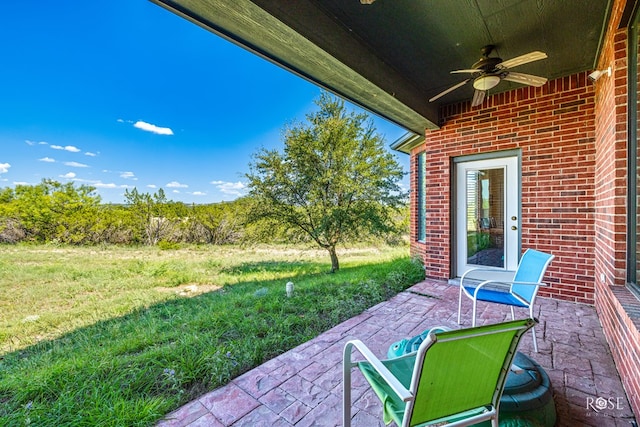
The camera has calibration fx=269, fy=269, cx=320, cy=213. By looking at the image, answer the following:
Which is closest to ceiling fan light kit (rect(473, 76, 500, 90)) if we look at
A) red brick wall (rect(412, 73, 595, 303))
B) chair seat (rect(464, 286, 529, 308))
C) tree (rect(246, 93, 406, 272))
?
red brick wall (rect(412, 73, 595, 303))

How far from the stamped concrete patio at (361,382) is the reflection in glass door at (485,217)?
132cm

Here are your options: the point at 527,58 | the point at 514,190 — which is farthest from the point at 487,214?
the point at 527,58

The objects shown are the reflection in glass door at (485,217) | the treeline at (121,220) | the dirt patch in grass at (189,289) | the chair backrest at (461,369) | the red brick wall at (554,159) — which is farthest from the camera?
the treeline at (121,220)

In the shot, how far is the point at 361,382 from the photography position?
190 cm

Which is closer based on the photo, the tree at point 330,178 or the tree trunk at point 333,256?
the tree at point 330,178

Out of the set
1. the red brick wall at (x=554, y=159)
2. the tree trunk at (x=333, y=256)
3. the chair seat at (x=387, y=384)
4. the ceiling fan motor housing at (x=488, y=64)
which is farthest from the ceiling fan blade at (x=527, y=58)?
the tree trunk at (x=333, y=256)

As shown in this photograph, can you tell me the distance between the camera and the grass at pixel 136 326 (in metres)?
1.73

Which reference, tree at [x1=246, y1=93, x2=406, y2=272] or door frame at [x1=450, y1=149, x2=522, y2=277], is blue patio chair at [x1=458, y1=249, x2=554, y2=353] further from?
tree at [x1=246, y1=93, x2=406, y2=272]

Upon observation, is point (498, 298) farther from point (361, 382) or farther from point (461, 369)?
point (461, 369)

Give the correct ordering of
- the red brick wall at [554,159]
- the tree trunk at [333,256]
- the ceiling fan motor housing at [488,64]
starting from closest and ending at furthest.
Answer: the ceiling fan motor housing at [488,64]
the red brick wall at [554,159]
the tree trunk at [333,256]

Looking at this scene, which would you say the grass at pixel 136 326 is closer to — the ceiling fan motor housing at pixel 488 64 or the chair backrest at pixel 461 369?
the chair backrest at pixel 461 369

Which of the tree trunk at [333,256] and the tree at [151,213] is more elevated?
the tree at [151,213]

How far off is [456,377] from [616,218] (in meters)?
2.40

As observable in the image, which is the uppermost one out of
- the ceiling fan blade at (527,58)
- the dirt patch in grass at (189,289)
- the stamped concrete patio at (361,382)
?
the ceiling fan blade at (527,58)
